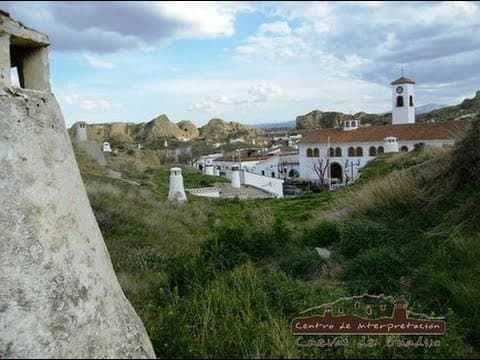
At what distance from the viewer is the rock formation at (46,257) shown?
3.24 metres

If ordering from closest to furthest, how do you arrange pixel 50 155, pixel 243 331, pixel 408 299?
pixel 50 155, pixel 243 331, pixel 408 299

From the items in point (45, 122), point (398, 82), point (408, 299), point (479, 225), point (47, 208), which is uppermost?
point (398, 82)

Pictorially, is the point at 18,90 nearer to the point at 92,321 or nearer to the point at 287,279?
the point at 92,321

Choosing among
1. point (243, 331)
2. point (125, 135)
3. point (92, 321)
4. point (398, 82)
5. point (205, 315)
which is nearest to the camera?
point (92, 321)

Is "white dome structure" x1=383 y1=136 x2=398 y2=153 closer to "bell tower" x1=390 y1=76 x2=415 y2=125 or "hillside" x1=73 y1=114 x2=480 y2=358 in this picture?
"bell tower" x1=390 y1=76 x2=415 y2=125

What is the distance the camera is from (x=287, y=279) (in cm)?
568

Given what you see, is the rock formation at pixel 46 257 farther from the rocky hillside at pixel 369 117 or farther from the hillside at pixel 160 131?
the hillside at pixel 160 131

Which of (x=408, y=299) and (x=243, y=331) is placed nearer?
(x=243, y=331)

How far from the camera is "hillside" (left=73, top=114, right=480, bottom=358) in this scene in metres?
3.91

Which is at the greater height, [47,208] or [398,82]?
[398,82]

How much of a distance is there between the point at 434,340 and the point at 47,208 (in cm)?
335

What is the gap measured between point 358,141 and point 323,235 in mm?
45542

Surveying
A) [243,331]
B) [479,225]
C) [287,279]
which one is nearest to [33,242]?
[243,331]

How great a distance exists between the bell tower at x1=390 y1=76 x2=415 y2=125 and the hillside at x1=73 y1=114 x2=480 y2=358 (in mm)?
50949
